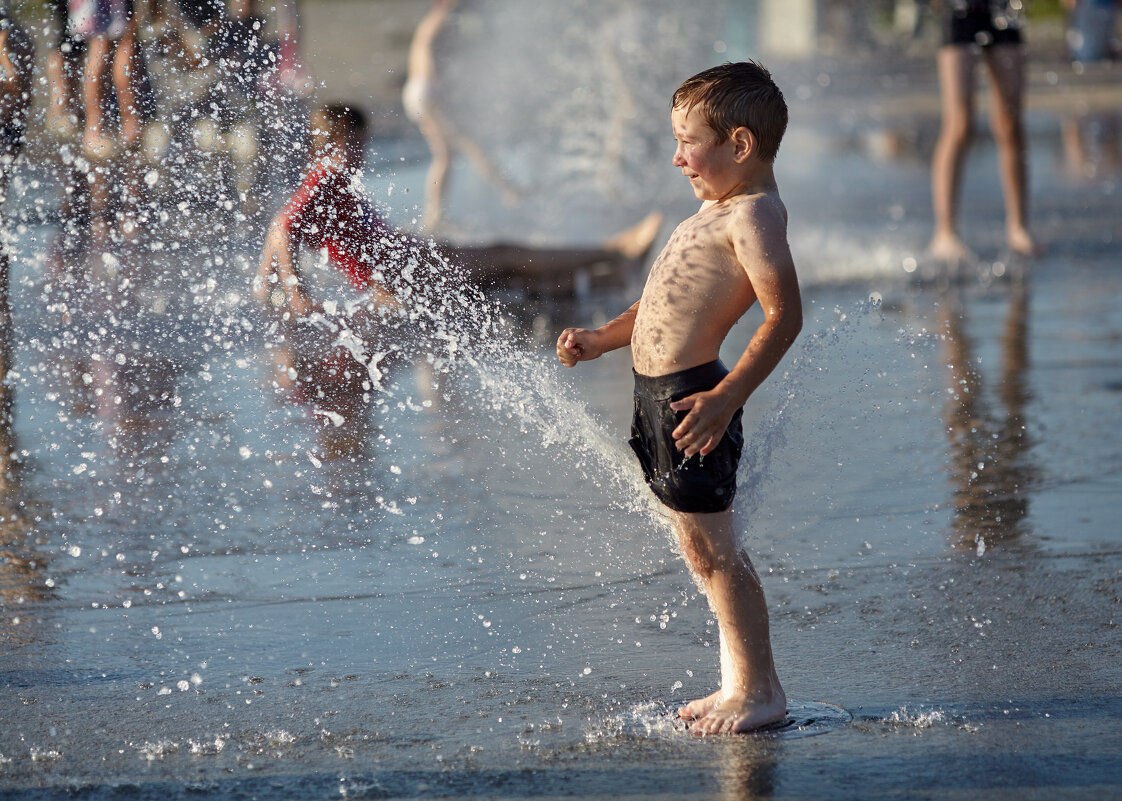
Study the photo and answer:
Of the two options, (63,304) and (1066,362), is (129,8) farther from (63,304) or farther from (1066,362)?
(1066,362)

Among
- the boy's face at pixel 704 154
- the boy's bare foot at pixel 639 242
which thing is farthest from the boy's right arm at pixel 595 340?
the boy's bare foot at pixel 639 242

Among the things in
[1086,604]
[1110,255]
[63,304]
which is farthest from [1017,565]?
[1110,255]

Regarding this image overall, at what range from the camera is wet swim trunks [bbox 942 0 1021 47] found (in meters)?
7.10

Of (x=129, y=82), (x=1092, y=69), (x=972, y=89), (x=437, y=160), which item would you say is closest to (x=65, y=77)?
(x=129, y=82)

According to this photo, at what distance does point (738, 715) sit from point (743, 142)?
927 millimetres

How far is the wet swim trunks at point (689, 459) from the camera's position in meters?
2.56

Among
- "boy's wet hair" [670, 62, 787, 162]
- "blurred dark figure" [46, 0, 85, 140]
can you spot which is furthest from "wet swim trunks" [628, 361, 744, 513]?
"blurred dark figure" [46, 0, 85, 140]

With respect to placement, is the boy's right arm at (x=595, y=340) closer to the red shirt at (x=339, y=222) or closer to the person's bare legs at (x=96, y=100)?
the red shirt at (x=339, y=222)

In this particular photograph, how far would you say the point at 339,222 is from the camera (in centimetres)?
468

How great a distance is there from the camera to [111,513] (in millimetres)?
3811

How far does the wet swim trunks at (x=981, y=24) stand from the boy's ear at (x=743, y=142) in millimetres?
4869

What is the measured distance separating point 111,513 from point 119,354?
6.31 ft

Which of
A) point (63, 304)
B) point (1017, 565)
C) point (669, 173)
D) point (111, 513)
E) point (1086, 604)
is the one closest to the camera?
point (1086, 604)

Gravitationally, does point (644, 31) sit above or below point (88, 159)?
above
